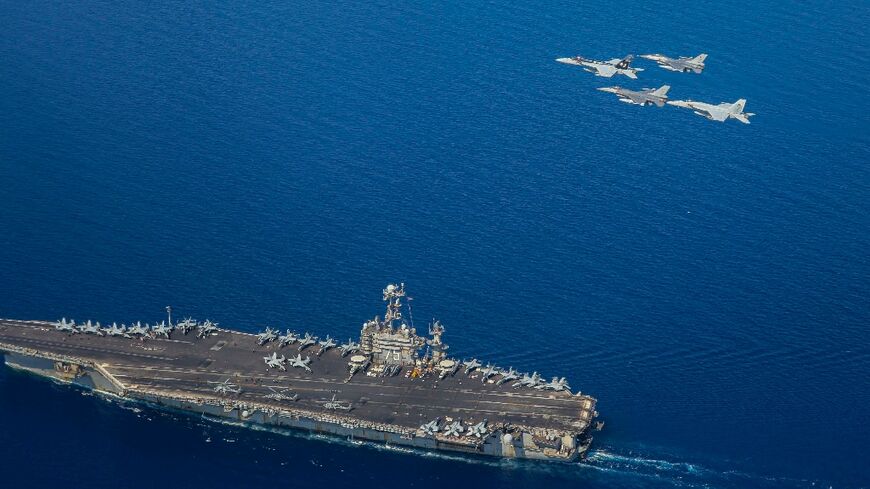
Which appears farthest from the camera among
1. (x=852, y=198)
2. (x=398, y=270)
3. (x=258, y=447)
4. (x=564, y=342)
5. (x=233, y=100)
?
(x=233, y=100)

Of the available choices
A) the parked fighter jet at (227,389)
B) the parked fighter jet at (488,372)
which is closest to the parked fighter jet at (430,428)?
the parked fighter jet at (488,372)

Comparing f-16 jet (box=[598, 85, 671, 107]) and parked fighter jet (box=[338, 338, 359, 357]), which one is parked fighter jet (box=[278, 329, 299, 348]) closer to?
parked fighter jet (box=[338, 338, 359, 357])

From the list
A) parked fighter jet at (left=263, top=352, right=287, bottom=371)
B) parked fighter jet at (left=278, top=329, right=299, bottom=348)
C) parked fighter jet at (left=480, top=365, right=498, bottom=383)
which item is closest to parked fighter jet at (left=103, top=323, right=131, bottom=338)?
parked fighter jet at (left=263, top=352, right=287, bottom=371)

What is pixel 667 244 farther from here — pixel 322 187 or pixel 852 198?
pixel 322 187

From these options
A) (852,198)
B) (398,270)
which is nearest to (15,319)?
(398,270)

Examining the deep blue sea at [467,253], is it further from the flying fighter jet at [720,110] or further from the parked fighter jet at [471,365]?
the flying fighter jet at [720,110]
